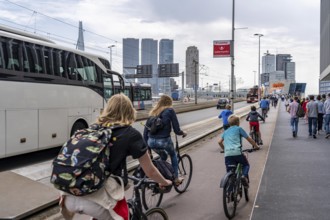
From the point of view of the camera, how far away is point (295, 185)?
7238 mm

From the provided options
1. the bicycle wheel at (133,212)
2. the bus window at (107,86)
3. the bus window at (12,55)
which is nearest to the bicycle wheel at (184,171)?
the bicycle wheel at (133,212)

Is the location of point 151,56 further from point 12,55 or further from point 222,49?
point 12,55

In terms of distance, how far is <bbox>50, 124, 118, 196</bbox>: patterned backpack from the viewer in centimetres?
258

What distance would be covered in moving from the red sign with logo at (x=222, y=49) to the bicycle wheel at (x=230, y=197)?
16768 millimetres

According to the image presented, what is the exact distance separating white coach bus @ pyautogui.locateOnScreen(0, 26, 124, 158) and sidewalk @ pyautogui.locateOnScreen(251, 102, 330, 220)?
5820 mm

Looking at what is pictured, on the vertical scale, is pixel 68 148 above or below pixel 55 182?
above

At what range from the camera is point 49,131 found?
1048 cm

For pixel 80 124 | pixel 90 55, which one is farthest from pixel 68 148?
pixel 90 55

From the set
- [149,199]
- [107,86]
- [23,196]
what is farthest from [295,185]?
Result: [107,86]

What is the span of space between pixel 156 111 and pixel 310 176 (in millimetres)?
3991

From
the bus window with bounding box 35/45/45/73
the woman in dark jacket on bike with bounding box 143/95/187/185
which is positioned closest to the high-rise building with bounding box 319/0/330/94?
the bus window with bounding box 35/45/45/73

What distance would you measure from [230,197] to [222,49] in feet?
56.2

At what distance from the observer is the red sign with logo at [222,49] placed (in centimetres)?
2159

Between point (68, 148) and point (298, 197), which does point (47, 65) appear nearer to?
point (298, 197)
